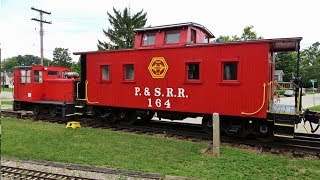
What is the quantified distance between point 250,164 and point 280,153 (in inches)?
77.0

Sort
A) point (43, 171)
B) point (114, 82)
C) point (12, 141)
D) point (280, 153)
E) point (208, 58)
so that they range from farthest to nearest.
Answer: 1. point (114, 82)
2. point (208, 58)
3. point (12, 141)
4. point (280, 153)
5. point (43, 171)

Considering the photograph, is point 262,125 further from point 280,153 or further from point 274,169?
point 274,169

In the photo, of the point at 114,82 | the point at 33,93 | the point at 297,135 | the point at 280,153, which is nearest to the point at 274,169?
the point at 280,153

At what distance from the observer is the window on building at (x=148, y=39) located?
12.2 metres

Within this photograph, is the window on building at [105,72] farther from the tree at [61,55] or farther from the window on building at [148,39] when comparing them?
the tree at [61,55]

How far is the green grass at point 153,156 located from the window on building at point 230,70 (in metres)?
2.36

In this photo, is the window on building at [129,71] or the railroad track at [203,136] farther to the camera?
the window on building at [129,71]

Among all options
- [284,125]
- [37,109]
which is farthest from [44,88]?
[284,125]

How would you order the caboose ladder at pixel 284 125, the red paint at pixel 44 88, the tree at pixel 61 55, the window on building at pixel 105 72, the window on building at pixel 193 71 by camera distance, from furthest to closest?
the tree at pixel 61 55
the red paint at pixel 44 88
the window on building at pixel 105 72
the window on building at pixel 193 71
the caboose ladder at pixel 284 125

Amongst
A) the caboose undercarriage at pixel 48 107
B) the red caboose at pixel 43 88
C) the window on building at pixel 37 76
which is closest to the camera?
the caboose undercarriage at pixel 48 107

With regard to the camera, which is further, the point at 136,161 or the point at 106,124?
the point at 106,124

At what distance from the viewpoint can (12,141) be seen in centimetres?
941

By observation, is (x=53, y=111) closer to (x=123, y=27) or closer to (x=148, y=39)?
(x=148, y=39)

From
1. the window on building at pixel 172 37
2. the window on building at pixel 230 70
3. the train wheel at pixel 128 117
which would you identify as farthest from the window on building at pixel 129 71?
the window on building at pixel 230 70
